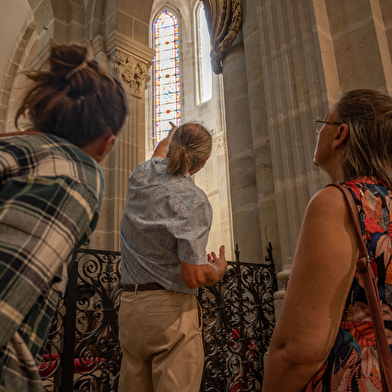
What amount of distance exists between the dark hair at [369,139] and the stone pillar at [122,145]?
5.22m

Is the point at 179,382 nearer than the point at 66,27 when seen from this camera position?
Yes

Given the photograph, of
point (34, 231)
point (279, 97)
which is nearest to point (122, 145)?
point (279, 97)

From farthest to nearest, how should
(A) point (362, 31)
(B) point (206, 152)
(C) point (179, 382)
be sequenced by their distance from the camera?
(A) point (362, 31) → (B) point (206, 152) → (C) point (179, 382)

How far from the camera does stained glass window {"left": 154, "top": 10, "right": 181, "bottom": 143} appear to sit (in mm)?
15336

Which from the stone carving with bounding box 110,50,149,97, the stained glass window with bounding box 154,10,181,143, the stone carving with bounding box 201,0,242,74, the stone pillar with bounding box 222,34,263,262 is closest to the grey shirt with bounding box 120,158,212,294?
the stone pillar with bounding box 222,34,263,262

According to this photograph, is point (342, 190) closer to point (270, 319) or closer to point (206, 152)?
point (206, 152)

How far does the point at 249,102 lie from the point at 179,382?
3.31 m

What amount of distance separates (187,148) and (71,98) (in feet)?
3.56

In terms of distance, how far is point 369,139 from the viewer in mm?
1184

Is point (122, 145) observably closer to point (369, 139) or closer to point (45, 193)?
point (369, 139)

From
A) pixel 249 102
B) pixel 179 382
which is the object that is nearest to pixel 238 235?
pixel 249 102

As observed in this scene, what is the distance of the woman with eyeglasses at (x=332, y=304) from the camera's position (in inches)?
37.3

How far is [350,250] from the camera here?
3.17 feet

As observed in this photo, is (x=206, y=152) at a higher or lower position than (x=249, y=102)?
lower
